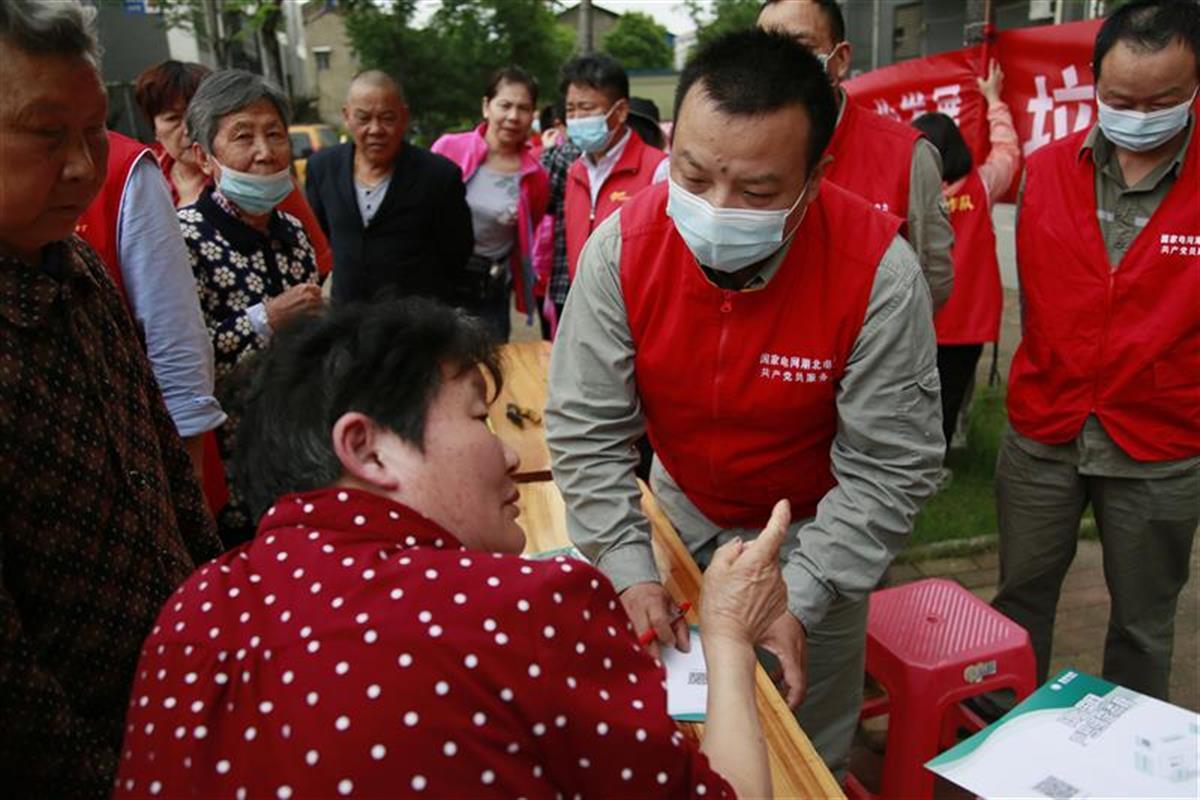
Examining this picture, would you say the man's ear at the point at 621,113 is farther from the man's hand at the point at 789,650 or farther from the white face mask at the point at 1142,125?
the man's hand at the point at 789,650

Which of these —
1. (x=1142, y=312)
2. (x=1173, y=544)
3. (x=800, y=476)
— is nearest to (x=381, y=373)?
(x=800, y=476)

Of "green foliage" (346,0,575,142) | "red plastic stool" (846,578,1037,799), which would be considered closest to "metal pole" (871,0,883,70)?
"red plastic stool" (846,578,1037,799)

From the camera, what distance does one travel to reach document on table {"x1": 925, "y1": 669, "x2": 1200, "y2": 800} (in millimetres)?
1523

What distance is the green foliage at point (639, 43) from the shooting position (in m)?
51.8

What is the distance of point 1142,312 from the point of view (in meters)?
2.33

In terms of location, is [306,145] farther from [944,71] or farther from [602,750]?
[602,750]

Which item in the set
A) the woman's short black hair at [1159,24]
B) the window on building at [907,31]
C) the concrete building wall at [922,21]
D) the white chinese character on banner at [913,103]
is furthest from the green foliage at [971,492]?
the window on building at [907,31]

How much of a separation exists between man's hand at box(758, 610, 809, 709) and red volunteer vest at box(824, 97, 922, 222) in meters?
1.49

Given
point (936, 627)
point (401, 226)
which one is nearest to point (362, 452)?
point (936, 627)

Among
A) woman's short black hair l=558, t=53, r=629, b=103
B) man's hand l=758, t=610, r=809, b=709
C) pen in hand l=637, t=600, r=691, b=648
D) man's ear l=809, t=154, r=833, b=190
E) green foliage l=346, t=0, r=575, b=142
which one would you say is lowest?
man's hand l=758, t=610, r=809, b=709

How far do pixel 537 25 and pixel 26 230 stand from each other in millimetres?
36707

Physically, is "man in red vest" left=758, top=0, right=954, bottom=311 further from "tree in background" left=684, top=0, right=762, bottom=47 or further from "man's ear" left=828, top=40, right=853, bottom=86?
"tree in background" left=684, top=0, right=762, bottom=47

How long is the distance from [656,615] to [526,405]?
1.50 metres

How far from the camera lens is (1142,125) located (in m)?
2.26
